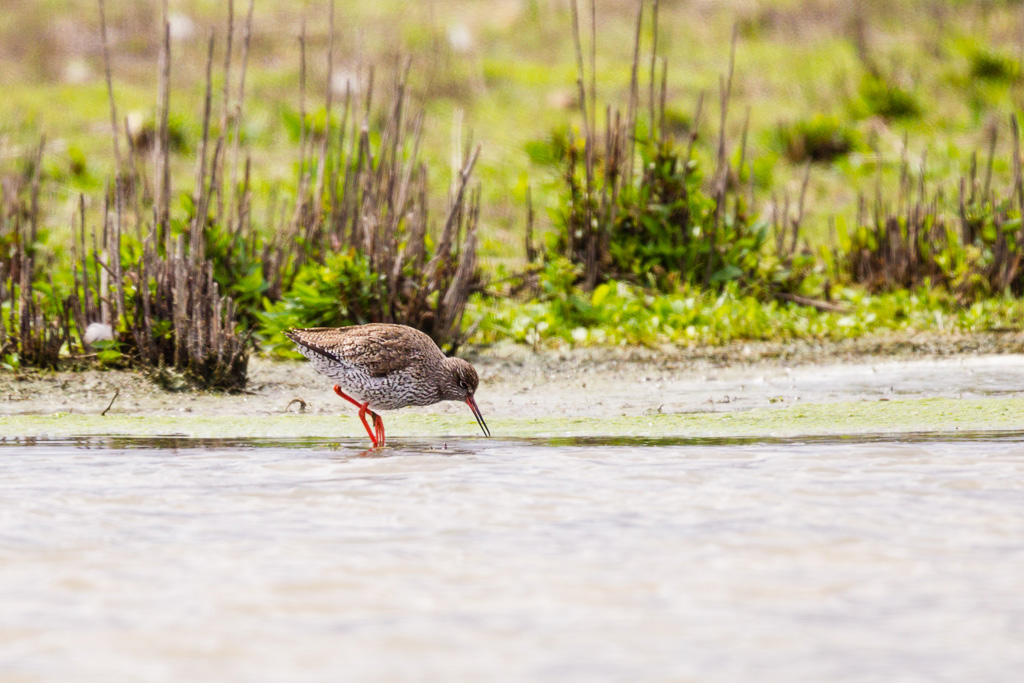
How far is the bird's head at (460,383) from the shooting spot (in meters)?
6.12

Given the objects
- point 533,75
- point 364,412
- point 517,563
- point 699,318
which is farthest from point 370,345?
point 533,75

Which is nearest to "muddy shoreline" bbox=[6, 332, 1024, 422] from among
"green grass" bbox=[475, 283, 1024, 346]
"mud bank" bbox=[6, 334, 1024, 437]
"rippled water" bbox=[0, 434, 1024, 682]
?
"mud bank" bbox=[6, 334, 1024, 437]

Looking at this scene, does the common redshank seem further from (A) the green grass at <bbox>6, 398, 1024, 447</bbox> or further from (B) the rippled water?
(B) the rippled water

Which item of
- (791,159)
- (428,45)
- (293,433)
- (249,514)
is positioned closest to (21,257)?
(293,433)

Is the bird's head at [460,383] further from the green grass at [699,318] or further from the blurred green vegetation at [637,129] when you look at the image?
the green grass at [699,318]

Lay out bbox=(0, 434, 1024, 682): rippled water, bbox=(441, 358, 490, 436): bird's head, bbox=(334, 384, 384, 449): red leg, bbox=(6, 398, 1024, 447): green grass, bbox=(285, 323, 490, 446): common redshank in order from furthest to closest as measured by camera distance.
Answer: bbox=(441, 358, 490, 436): bird's head, bbox=(285, 323, 490, 446): common redshank, bbox=(6, 398, 1024, 447): green grass, bbox=(334, 384, 384, 449): red leg, bbox=(0, 434, 1024, 682): rippled water

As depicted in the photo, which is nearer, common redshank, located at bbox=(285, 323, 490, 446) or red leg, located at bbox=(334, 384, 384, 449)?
red leg, located at bbox=(334, 384, 384, 449)

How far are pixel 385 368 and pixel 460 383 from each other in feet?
1.21

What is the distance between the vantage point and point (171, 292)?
703 cm

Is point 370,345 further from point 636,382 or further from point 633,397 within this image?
point 636,382

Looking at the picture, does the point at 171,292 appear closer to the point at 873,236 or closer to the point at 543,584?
the point at 543,584

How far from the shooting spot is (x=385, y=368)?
602 cm

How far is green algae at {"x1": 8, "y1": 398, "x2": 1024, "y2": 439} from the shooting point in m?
5.89

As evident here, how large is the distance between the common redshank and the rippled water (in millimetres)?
702
